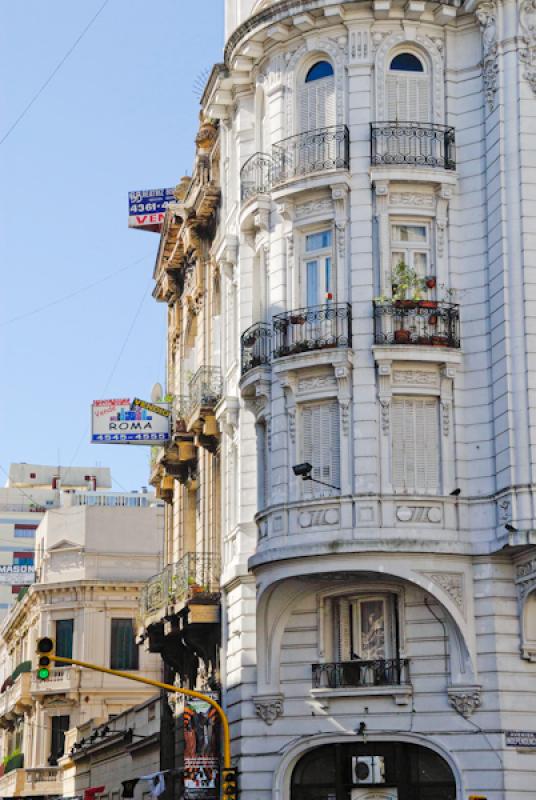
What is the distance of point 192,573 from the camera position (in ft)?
136

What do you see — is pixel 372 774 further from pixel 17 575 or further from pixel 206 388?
pixel 17 575

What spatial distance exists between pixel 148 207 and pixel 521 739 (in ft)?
94.9

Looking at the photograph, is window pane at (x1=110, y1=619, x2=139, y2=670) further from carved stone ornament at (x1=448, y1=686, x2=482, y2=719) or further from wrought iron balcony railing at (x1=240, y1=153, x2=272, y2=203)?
carved stone ornament at (x1=448, y1=686, x2=482, y2=719)

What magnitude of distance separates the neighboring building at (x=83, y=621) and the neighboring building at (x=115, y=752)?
3305 mm

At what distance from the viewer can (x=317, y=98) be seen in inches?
1475

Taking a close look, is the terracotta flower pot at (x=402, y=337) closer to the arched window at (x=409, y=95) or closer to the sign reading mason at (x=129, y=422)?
the arched window at (x=409, y=95)

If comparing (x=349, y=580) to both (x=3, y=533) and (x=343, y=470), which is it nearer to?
(x=343, y=470)

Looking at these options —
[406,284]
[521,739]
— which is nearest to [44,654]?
[521,739]

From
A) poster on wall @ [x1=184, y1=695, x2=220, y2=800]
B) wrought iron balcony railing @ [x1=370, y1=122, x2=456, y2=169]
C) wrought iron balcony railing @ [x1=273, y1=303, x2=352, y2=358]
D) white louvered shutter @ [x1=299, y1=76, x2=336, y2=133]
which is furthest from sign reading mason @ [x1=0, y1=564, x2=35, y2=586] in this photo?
wrought iron balcony railing @ [x1=370, y1=122, x2=456, y2=169]

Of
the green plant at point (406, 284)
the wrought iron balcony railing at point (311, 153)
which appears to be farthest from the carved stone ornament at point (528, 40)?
the green plant at point (406, 284)

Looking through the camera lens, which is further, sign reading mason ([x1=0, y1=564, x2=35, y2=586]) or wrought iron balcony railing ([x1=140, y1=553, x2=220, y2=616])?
sign reading mason ([x1=0, y1=564, x2=35, y2=586])

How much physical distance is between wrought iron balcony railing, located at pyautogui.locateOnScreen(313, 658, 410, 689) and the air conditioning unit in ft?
5.31

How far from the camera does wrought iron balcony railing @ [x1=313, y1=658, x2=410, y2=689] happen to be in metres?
34.4

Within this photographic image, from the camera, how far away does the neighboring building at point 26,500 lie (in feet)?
432
